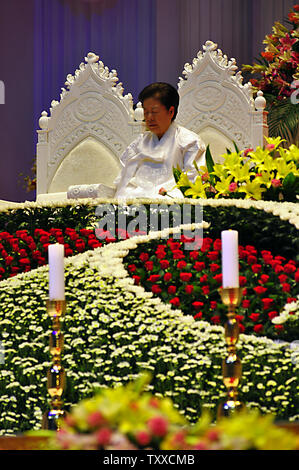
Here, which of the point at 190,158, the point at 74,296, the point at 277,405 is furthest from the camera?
the point at 190,158

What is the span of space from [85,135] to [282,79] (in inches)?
68.1

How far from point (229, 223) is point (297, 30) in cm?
328

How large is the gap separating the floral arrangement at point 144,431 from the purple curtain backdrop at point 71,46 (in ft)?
22.0

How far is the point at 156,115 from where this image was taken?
489cm

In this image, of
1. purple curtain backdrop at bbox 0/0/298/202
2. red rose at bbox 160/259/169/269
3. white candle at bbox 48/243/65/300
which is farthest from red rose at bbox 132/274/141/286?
purple curtain backdrop at bbox 0/0/298/202

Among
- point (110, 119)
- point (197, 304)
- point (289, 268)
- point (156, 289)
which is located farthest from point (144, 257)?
point (110, 119)

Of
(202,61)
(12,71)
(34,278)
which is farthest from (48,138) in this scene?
(34,278)

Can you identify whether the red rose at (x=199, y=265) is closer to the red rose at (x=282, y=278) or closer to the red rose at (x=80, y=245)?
the red rose at (x=282, y=278)

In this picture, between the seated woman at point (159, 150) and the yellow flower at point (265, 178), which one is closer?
the yellow flower at point (265, 178)

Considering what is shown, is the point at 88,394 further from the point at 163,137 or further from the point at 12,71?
the point at 12,71

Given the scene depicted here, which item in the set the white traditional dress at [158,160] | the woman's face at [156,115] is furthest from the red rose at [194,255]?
the woman's face at [156,115]

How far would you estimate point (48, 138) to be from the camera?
→ 6098 millimetres

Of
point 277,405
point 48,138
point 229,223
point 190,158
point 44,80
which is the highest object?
point 44,80

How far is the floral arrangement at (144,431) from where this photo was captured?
76cm
